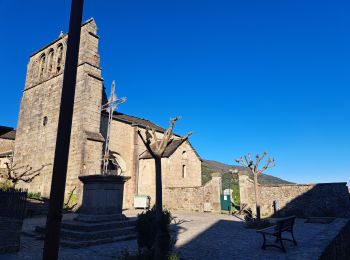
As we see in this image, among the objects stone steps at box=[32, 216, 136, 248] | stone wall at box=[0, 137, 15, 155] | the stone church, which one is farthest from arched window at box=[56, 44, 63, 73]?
stone steps at box=[32, 216, 136, 248]

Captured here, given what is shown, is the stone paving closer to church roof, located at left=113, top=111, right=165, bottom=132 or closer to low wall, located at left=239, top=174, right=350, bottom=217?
low wall, located at left=239, top=174, right=350, bottom=217

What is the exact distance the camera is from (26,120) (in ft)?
70.8

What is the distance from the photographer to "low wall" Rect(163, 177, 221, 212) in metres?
20.1

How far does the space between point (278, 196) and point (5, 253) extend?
15.5 metres

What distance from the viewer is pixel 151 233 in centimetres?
577

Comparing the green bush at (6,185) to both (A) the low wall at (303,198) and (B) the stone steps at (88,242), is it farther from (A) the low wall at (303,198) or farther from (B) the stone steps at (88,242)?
(A) the low wall at (303,198)

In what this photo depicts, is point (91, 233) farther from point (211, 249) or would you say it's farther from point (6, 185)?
point (6, 185)

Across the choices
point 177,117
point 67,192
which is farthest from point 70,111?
point 67,192

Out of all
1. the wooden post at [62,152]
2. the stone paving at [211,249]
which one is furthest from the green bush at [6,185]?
the wooden post at [62,152]

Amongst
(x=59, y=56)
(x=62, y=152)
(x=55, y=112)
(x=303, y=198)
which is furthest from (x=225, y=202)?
(x=62, y=152)

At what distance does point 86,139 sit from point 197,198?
951 centimetres

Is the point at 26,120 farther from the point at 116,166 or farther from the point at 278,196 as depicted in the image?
the point at 278,196

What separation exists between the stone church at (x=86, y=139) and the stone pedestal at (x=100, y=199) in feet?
21.8

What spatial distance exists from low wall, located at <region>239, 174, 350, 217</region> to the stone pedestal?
11095 millimetres
